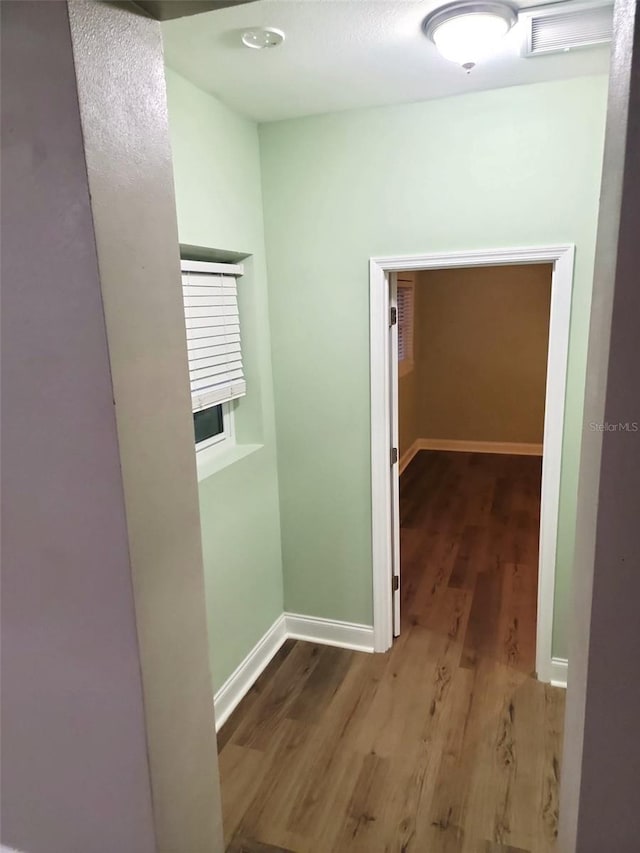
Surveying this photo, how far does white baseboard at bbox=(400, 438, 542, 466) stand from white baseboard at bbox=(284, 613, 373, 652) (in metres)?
3.26

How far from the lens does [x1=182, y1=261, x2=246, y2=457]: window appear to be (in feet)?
7.98

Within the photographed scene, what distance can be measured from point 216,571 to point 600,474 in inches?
78.5

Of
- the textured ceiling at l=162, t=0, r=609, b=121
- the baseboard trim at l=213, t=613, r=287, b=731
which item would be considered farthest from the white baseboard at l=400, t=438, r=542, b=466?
the textured ceiling at l=162, t=0, r=609, b=121

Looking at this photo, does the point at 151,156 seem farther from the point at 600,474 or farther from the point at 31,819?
the point at 31,819

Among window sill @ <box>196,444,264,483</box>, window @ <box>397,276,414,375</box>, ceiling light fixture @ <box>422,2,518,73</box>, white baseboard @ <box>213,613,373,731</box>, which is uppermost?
ceiling light fixture @ <box>422,2,518,73</box>

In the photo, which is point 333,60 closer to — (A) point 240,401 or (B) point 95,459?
(A) point 240,401

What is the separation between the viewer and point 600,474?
882mm

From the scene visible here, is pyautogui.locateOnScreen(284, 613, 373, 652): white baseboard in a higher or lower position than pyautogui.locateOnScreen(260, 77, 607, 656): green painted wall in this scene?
lower

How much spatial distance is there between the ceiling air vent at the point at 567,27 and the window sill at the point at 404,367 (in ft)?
13.1

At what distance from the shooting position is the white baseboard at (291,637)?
2826 mm

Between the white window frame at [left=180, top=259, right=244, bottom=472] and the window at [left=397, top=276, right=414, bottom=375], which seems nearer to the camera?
the white window frame at [left=180, top=259, right=244, bottom=472]

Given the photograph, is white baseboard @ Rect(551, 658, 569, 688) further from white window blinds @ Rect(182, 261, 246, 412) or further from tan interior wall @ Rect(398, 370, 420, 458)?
tan interior wall @ Rect(398, 370, 420, 458)

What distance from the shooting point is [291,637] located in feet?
10.8

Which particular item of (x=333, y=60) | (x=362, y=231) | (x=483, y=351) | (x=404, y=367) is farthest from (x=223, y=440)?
(x=483, y=351)
